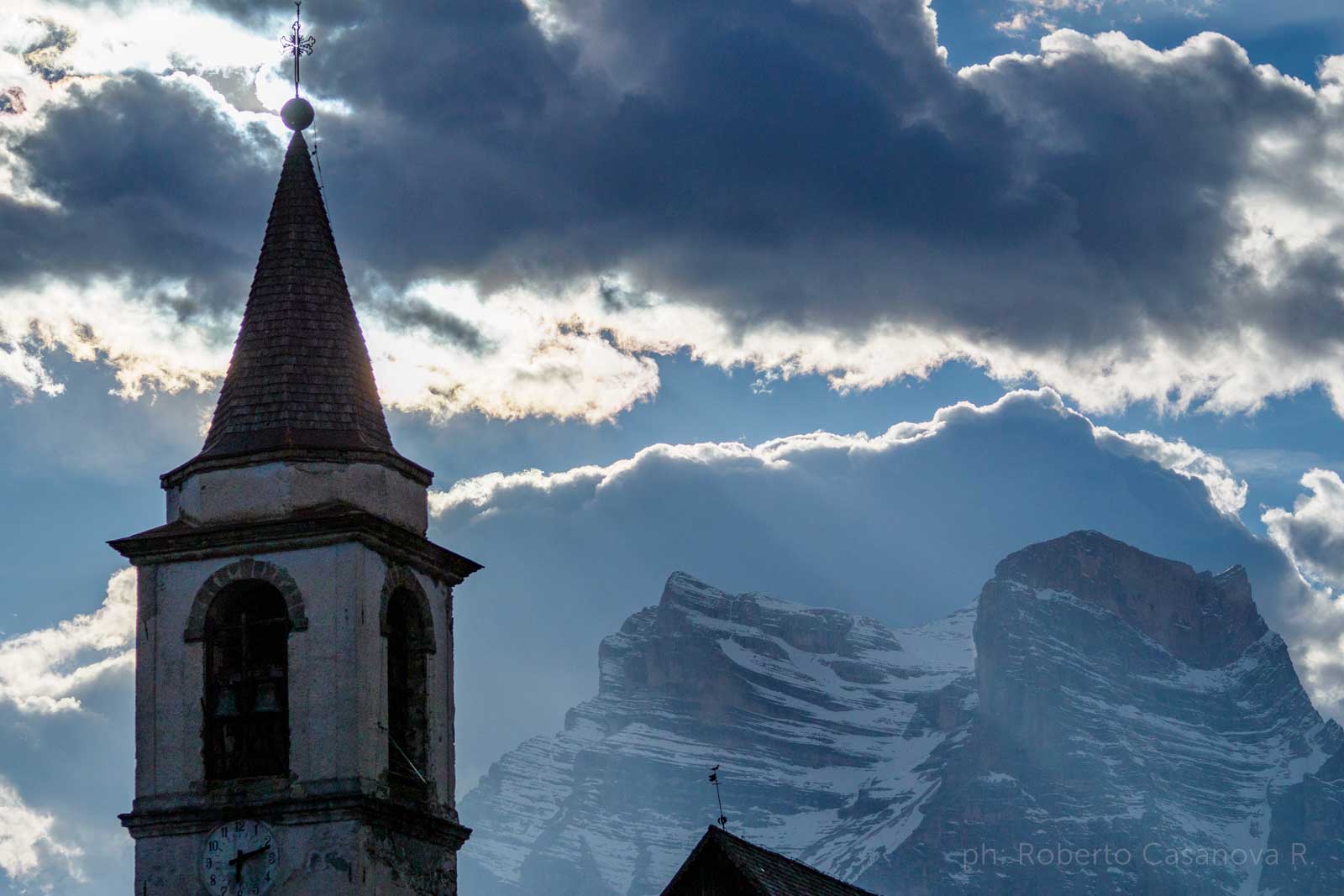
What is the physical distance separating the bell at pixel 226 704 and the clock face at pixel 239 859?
76.2 inches

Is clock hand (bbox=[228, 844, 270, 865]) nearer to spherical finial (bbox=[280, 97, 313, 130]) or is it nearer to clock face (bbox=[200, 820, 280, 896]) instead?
clock face (bbox=[200, 820, 280, 896])

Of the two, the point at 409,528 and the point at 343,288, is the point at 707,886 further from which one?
the point at 343,288

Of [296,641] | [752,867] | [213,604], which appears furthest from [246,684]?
[752,867]

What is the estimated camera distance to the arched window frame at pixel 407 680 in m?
40.2

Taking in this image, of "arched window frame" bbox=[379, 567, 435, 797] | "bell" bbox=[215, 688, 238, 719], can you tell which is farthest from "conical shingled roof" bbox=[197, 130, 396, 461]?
"bell" bbox=[215, 688, 238, 719]

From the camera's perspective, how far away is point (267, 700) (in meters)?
39.2

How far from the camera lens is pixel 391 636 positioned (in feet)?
135

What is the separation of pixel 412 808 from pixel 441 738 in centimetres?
226

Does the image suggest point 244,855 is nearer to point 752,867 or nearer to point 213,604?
point 213,604

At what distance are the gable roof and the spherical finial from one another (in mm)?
15020

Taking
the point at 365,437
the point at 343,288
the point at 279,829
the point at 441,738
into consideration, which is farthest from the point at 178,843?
the point at 343,288

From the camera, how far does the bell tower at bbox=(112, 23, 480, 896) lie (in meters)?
Result: 38.3

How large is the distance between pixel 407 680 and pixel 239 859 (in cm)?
469

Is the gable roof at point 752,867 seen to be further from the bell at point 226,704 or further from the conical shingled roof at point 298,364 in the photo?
the conical shingled roof at point 298,364
